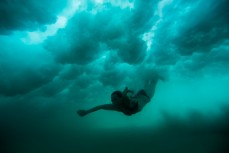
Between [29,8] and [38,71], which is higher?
[38,71]

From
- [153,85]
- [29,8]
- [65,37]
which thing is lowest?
A: [153,85]

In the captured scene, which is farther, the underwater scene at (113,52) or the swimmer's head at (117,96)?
the underwater scene at (113,52)

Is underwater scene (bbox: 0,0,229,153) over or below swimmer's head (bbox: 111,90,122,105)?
over

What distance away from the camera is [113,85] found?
30453mm

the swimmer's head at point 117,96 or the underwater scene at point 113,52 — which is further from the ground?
the underwater scene at point 113,52

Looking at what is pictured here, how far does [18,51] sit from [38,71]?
366 cm

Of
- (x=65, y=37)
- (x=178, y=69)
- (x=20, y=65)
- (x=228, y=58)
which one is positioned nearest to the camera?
(x=65, y=37)

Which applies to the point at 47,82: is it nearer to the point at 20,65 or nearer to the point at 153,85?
the point at 20,65

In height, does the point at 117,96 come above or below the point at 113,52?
below

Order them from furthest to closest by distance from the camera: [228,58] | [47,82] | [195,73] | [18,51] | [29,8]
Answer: [195,73], [228,58], [47,82], [18,51], [29,8]

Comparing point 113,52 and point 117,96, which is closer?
point 117,96

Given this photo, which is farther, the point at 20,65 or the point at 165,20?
the point at 20,65

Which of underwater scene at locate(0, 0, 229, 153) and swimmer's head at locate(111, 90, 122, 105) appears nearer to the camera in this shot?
swimmer's head at locate(111, 90, 122, 105)

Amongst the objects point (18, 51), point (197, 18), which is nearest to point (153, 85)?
point (197, 18)
